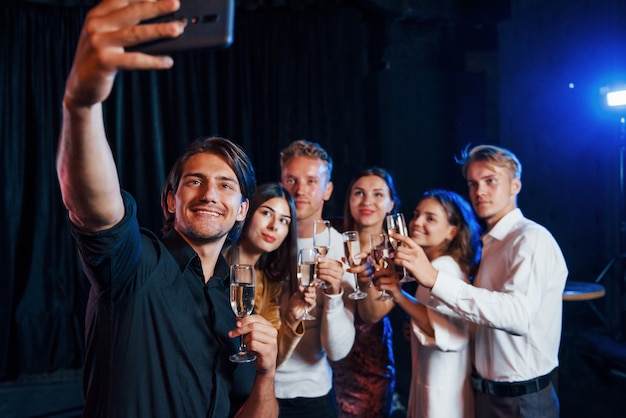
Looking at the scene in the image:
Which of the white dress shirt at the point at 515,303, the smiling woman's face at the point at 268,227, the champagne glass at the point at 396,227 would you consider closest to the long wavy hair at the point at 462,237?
the white dress shirt at the point at 515,303

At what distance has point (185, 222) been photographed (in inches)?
55.2

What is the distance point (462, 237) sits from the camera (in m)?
2.47

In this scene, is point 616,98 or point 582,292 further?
point 616,98

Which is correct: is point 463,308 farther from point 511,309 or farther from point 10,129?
point 10,129

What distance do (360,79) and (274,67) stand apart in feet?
2.91

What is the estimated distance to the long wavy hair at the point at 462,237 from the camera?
8.11 feet

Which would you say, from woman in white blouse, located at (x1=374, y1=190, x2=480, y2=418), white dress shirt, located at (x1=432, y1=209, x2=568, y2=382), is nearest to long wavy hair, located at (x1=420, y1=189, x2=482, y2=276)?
woman in white blouse, located at (x1=374, y1=190, x2=480, y2=418)

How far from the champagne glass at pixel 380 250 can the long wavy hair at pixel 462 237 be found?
1.32 feet

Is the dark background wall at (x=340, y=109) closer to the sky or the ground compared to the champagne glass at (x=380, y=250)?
closer to the sky

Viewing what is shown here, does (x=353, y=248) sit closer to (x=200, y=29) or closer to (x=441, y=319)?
(x=441, y=319)

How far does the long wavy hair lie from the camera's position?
247cm

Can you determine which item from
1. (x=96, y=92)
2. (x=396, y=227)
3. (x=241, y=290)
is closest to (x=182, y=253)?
(x=241, y=290)

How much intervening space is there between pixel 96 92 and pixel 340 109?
4467mm

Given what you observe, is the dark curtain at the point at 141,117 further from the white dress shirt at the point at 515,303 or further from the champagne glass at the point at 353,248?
the white dress shirt at the point at 515,303
